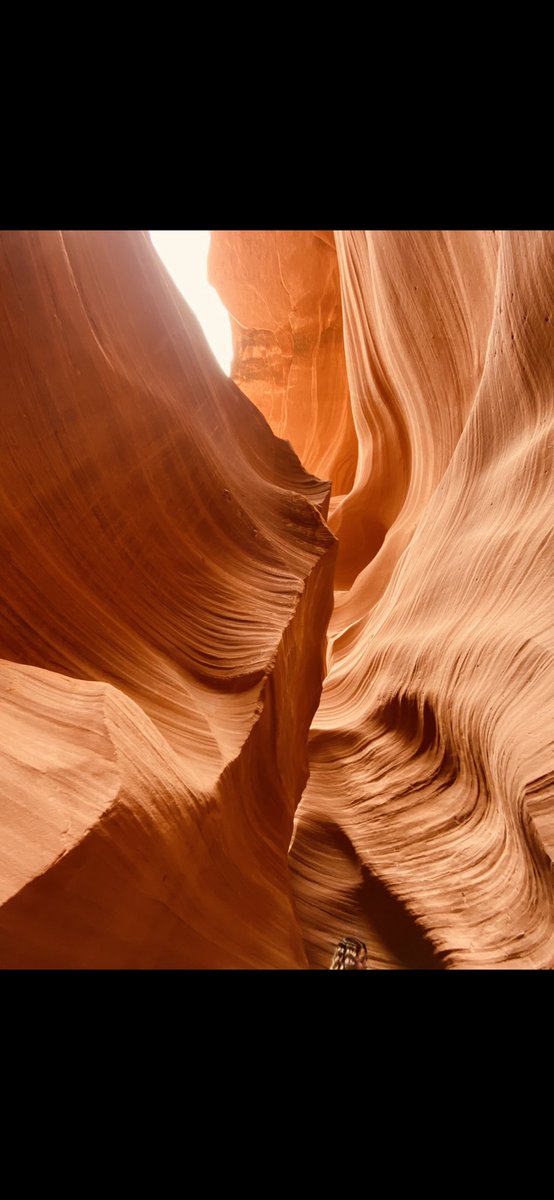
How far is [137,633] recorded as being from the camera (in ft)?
6.01

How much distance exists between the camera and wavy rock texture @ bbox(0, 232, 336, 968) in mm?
1194

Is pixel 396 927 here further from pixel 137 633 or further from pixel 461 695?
pixel 137 633

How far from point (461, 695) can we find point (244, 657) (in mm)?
Result: 662

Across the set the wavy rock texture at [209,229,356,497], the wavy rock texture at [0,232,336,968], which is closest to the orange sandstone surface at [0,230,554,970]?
the wavy rock texture at [0,232,336,968]

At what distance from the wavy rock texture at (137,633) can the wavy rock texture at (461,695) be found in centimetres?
23

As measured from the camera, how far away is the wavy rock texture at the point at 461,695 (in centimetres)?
132

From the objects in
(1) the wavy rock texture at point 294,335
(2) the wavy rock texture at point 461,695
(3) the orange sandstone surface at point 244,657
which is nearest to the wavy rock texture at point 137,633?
(3) the orange sandstone surface at point 244,657

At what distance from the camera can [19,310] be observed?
1.70 metres

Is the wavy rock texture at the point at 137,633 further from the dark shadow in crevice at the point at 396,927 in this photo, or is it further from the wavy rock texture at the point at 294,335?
the wavy rock texture at the point at 294,335

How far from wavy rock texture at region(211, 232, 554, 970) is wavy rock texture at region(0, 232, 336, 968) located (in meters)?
0.23

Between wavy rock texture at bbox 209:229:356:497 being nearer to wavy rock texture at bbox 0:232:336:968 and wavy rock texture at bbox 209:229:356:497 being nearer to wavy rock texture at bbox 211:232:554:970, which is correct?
wavy rock texture at bbox 211:232:554:970

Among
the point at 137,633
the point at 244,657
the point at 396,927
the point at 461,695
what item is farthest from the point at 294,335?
the point at 396,927

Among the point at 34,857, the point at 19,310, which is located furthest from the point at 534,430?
the point at 34,857

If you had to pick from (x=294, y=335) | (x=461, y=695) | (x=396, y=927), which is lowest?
(x=396, y=927)
